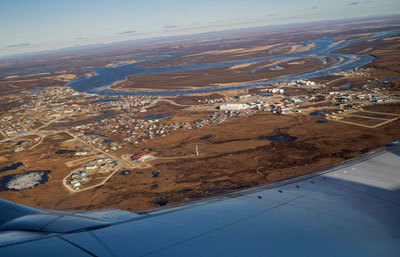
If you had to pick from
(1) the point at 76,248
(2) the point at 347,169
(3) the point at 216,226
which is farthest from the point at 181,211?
(2) the point at 347,169

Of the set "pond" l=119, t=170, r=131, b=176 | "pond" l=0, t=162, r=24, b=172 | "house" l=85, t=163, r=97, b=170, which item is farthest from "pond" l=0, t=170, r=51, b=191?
"pond" l=119, t=170, r=131, b=176

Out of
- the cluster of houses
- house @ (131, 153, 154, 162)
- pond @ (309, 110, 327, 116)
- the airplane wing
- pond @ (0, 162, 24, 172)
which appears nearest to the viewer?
the airplane wing

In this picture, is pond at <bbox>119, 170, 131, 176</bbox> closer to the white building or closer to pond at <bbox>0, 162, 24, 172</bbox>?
pond at <bbox>0, 162, 24, 172</bbox>

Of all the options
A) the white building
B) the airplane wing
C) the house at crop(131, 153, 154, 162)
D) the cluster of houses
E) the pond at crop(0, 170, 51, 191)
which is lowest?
the pond at crop(0, 170, 51, 191)

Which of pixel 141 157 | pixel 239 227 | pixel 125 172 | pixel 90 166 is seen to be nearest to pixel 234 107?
pixel 141 157

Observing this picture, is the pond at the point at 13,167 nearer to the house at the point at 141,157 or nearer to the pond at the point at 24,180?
the pond at the point at 24,180

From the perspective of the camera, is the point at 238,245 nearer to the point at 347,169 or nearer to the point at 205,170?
the point at 347,169

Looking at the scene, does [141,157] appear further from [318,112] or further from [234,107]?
[318,112]

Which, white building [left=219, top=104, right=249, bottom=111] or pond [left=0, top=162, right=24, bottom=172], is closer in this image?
pond [left=0, top=162, right=24, bottom=172]

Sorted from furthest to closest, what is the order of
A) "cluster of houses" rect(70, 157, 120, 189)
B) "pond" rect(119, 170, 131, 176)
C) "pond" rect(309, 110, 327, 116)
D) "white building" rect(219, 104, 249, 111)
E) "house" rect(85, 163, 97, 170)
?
"white building" rect(219, 104, 249, 111) → "pond" rect(309, 110, 327, 116) → "house" rect(85, 163, 97, 170) → "pond" rect(119, 170, 131, 176) → "cluster of houses" rect(70, 157, 120, 189)

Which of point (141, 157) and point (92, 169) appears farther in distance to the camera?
point (141, 157)
